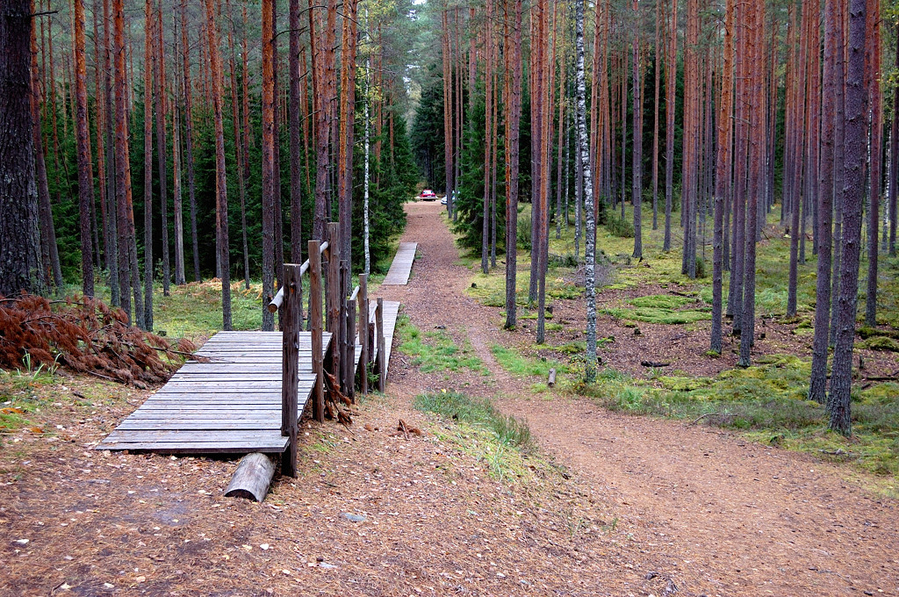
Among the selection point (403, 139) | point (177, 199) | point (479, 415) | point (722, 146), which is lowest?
point (479, 415)

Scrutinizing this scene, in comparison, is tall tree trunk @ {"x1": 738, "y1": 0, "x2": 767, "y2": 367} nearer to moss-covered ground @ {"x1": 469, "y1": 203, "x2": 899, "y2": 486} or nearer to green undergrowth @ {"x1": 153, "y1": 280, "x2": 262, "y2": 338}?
moss-covered ground @ {"x1": 469, "y1": 203, "x2": 899, "y2": 486}

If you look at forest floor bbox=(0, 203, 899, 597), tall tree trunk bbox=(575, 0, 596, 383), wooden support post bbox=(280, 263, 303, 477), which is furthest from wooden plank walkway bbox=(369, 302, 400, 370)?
wooden support post bbox=(280, 263, 303, 477)

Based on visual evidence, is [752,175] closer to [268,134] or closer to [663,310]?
[663,310]

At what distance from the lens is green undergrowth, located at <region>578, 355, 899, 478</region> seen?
8.77 m

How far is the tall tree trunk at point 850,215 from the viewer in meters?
8.58

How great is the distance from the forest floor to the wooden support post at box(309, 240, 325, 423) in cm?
20

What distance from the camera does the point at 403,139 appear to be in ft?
129

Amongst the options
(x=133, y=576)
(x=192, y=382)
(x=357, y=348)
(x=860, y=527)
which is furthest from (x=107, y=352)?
(x=860, y=527)

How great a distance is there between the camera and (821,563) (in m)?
5.62

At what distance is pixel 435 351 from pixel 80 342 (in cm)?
901

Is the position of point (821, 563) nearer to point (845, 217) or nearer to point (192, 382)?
point (845, 217)

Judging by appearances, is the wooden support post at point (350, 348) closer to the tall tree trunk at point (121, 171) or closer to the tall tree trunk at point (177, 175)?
the tall tree trunk at point (121, 171)

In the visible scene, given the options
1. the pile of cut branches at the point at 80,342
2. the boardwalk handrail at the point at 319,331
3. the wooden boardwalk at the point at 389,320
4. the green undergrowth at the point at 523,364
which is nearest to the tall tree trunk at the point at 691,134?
the wooden boardwalk at the point at 389,320

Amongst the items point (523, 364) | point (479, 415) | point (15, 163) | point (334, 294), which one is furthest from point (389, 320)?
point (15, 163)
